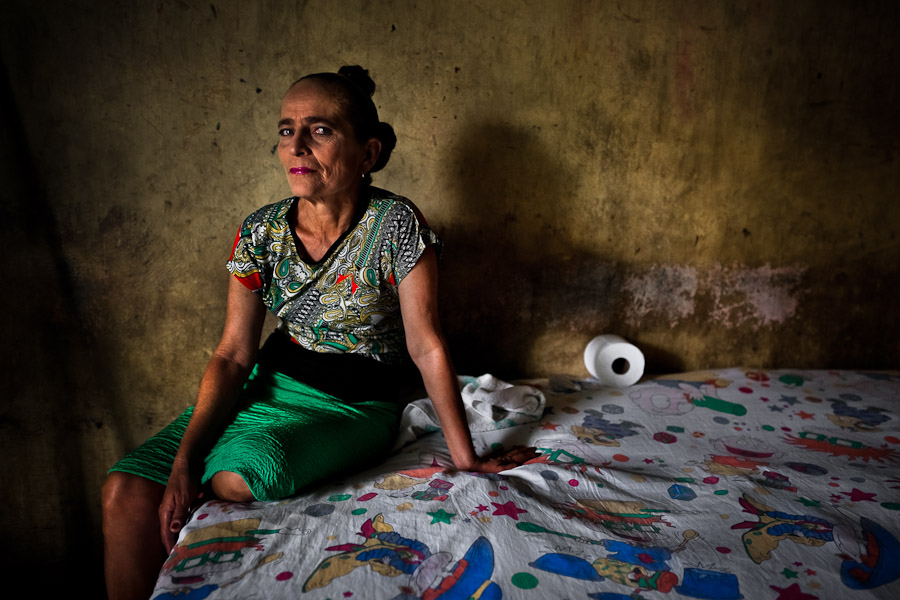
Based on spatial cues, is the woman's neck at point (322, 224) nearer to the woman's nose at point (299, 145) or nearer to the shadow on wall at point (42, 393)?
the woman's nose at point (299, 145)

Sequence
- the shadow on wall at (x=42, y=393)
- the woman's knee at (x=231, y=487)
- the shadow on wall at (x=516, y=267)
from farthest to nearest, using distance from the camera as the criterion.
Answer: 1. the shadow on wall at (x=516, y=267)
2. the shadow on wall at (x=42, y=393)
3. the woman's knee at (x=231, y=487)

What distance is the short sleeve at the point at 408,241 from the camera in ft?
5.13

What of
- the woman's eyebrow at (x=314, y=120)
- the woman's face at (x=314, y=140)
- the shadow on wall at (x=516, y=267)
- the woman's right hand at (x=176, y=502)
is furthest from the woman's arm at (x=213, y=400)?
the shadow on wall at (x=516, y=267)

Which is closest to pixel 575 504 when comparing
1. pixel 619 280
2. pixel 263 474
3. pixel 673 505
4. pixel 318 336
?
pixel 673 505

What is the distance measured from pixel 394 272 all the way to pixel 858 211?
7.72 feet

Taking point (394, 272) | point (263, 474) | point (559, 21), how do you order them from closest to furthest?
point (263, 474) → point (394, 272) → point (559, 21)

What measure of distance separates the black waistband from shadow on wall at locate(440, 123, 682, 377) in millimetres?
601

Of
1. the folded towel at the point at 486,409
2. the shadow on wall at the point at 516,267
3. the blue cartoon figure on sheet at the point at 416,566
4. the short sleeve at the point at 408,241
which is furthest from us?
the shadow on wall at the point at 516,267

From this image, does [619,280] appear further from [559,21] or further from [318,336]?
[318,336]

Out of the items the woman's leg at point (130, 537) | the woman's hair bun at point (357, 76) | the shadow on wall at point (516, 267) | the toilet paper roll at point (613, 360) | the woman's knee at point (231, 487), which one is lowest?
the woman's leg at point (130, 537)

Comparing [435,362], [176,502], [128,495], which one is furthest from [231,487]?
[435,362]

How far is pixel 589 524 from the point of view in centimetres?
129

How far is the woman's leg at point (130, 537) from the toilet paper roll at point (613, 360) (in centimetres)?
169

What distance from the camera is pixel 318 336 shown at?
5.57ft
